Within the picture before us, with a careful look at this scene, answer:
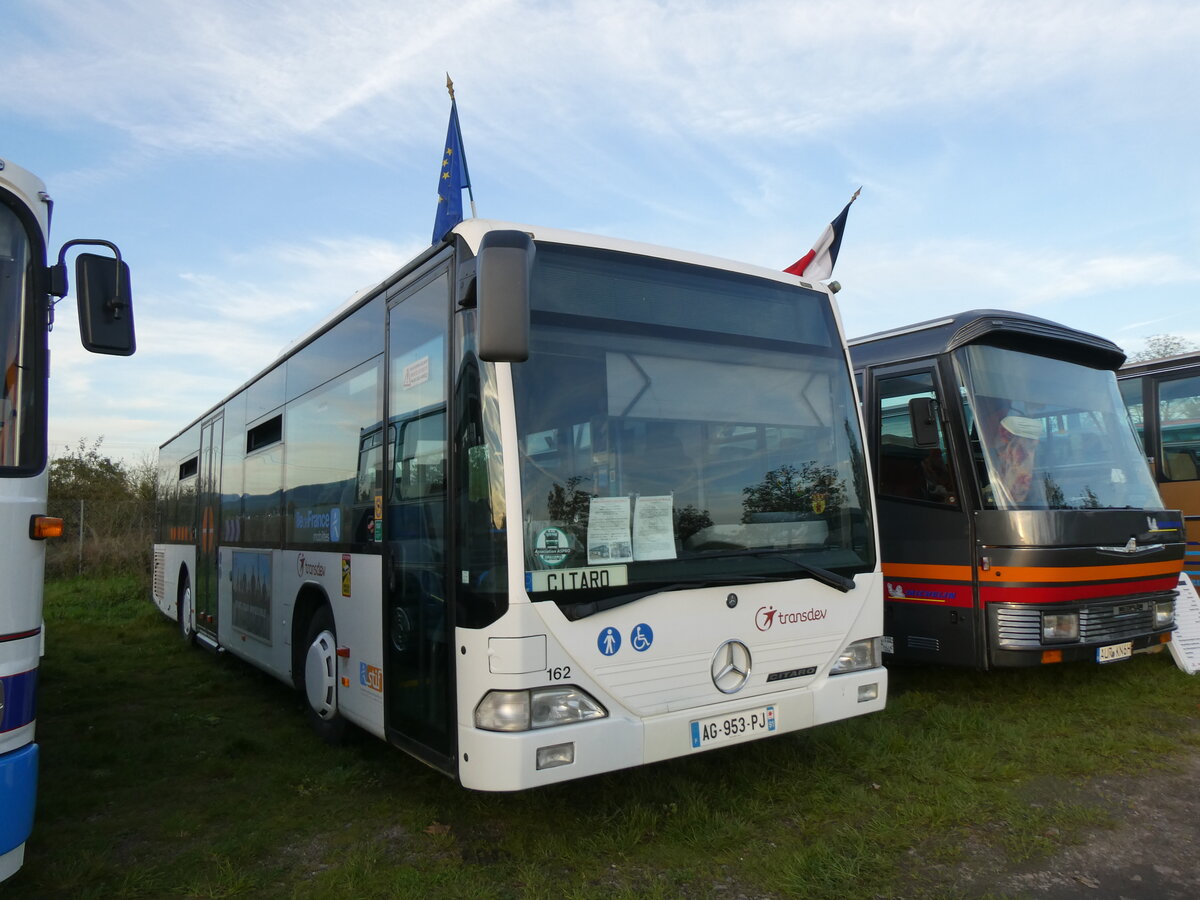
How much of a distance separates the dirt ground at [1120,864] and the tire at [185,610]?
916cm

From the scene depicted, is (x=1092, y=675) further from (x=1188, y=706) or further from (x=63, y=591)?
(x=63, y=591)

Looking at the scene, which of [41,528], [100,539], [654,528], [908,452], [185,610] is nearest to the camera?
[41,528]

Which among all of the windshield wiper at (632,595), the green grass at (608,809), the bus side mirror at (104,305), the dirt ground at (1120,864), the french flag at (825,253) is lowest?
the dirt ground at (1120,864)

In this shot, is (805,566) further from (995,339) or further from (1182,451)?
(1182,451)

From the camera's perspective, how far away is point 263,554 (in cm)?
727

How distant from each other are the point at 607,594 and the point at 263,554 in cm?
437

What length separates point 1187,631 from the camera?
7504 millimetres

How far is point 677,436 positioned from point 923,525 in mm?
3085

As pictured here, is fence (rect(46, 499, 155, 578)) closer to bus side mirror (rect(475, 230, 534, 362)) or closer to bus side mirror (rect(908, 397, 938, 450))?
bus side mirror (rect(908, 397, 938, 450))

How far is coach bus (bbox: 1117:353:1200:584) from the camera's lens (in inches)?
326

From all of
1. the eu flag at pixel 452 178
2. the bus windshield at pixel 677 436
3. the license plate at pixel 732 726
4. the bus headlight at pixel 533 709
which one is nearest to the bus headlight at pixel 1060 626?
the bus windshield at pixel 677 436

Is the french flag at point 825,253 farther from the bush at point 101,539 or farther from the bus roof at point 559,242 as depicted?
the bush at point 101,539

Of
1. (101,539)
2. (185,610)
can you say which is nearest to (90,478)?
(101,539)

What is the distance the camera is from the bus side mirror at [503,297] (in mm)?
3527
